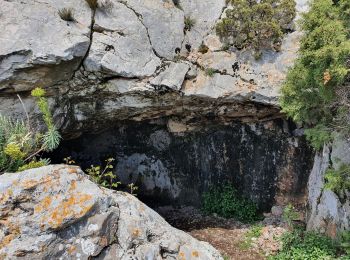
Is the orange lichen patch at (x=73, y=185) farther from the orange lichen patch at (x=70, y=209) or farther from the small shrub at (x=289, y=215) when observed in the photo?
the small shrub at (x=289, y=215)

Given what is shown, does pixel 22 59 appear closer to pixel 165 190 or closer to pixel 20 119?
pixel 20 119

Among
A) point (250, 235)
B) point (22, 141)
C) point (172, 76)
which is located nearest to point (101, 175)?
point (22, 141)

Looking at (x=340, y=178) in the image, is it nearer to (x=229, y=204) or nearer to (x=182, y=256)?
(x=182, y=256)

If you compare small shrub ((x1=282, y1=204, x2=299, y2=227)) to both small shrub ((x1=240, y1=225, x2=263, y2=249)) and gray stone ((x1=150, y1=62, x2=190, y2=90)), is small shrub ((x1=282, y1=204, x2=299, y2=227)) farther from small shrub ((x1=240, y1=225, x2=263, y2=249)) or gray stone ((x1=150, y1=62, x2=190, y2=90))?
gray stone ((x1=150, y1=62, x2=190, y2=90))

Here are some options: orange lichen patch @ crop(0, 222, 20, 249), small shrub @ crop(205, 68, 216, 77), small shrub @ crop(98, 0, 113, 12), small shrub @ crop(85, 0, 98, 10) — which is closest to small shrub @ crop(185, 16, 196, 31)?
small shrub @ crop(205, 68, 216, 77)

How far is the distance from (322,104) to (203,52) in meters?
3.58

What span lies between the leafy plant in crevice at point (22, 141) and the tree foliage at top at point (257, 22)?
196 inches

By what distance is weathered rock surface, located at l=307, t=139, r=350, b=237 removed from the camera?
7766 millimetres

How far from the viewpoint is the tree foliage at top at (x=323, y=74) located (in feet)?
20.6

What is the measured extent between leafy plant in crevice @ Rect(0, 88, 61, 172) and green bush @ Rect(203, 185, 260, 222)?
528cm

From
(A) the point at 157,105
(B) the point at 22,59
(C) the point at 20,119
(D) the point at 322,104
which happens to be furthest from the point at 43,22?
(D) the point at 322,104

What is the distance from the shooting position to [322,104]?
7.62m

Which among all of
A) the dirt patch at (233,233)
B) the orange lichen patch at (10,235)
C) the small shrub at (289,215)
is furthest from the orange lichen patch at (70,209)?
the small shrub at (289,215)

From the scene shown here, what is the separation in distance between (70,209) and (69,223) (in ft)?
0.75
